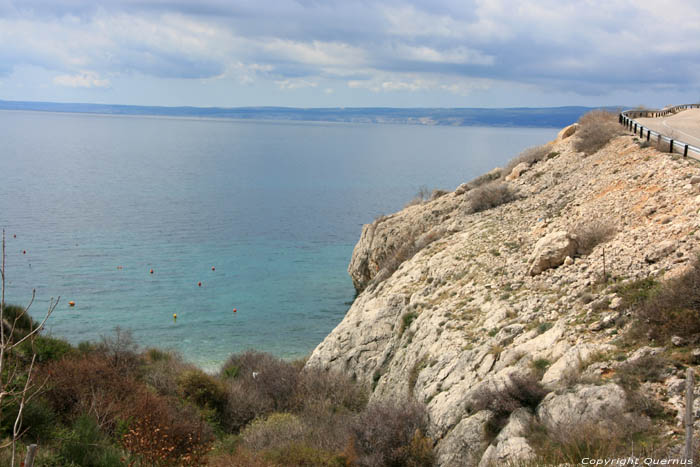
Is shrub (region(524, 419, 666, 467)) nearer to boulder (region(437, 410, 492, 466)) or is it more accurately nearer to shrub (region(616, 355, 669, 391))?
shrub (region(616, 355, 669, 391))

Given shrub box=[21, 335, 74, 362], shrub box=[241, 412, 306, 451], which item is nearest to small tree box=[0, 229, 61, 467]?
shrub box=[21, 335, 74, 362]

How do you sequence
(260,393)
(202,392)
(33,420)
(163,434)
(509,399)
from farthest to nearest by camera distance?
(260,393) → (202,392) → (33,420) → (163,434) → (509,399)

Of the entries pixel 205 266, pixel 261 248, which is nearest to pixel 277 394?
pixel 205 266

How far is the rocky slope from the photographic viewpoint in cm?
937

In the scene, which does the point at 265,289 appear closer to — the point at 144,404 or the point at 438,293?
the point at 438,293

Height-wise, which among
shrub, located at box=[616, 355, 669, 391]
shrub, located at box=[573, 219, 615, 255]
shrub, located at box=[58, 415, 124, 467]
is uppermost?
shrub, located at box=[573, 219, 615, 255]

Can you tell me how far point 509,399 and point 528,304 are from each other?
174 inches

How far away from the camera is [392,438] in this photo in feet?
34.7

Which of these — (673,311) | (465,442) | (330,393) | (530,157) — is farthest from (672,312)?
(530,157)

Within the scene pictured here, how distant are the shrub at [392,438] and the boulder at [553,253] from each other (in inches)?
230

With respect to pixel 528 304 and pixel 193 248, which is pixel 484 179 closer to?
pixel 528 304

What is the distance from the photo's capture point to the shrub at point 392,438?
10250mm

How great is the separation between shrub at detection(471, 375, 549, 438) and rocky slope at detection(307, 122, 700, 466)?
51 millimetres

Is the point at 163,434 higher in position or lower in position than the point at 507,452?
lower
